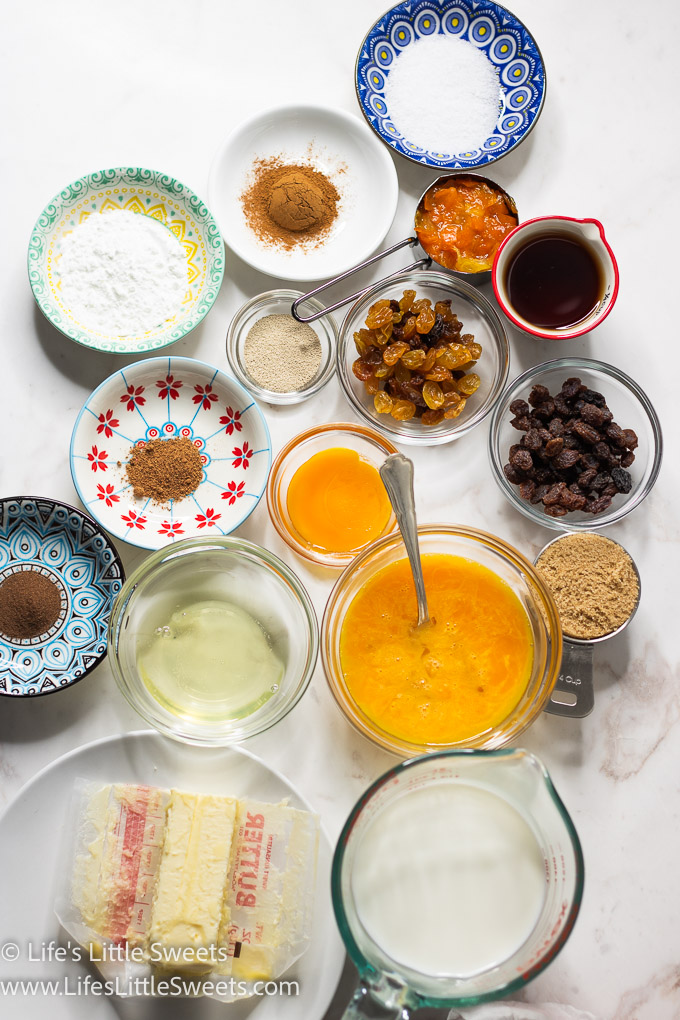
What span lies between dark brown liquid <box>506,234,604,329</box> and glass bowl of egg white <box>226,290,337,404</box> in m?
0.42

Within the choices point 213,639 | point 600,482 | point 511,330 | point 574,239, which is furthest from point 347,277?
point 213,639

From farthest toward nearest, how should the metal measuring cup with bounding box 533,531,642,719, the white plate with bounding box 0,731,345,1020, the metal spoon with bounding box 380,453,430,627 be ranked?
the metal measuring cup with bounding box 533,531,642,719, the white plate with bounding box 0,731,345,1020, the metal spoon with bounding box 380,453,430,627

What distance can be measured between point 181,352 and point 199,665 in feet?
2.26

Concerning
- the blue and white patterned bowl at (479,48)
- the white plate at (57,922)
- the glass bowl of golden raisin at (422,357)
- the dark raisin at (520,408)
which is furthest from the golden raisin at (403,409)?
the white plate at (57,922)

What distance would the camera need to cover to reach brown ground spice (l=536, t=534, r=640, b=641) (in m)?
1.44

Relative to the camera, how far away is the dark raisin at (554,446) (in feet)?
4.88

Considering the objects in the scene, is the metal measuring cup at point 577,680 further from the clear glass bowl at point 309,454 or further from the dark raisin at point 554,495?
the clear glass bowl at point 309,454

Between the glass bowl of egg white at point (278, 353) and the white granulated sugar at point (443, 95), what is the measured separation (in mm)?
464

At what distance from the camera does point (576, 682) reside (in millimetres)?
1459

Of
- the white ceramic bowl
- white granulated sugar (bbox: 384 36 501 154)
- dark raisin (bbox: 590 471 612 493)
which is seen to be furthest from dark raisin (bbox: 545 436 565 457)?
white granulated sugar (bbox: 384 36 501 154)

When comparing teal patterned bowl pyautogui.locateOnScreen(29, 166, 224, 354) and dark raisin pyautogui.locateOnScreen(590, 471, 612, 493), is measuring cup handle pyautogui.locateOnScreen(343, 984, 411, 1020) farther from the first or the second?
teal patterned bowl pyautogui.locateOnScreen(29, 166, 224, 354)

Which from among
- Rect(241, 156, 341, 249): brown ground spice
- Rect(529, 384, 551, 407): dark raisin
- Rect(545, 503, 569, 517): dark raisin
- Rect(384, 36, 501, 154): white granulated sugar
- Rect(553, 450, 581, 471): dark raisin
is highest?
Rect(384, 36, 501, 154): white granulated sugar

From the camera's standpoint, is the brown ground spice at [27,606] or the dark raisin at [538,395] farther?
the dark raisin at [538,395]

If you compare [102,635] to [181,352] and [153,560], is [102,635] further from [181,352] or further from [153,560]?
[181,352]
